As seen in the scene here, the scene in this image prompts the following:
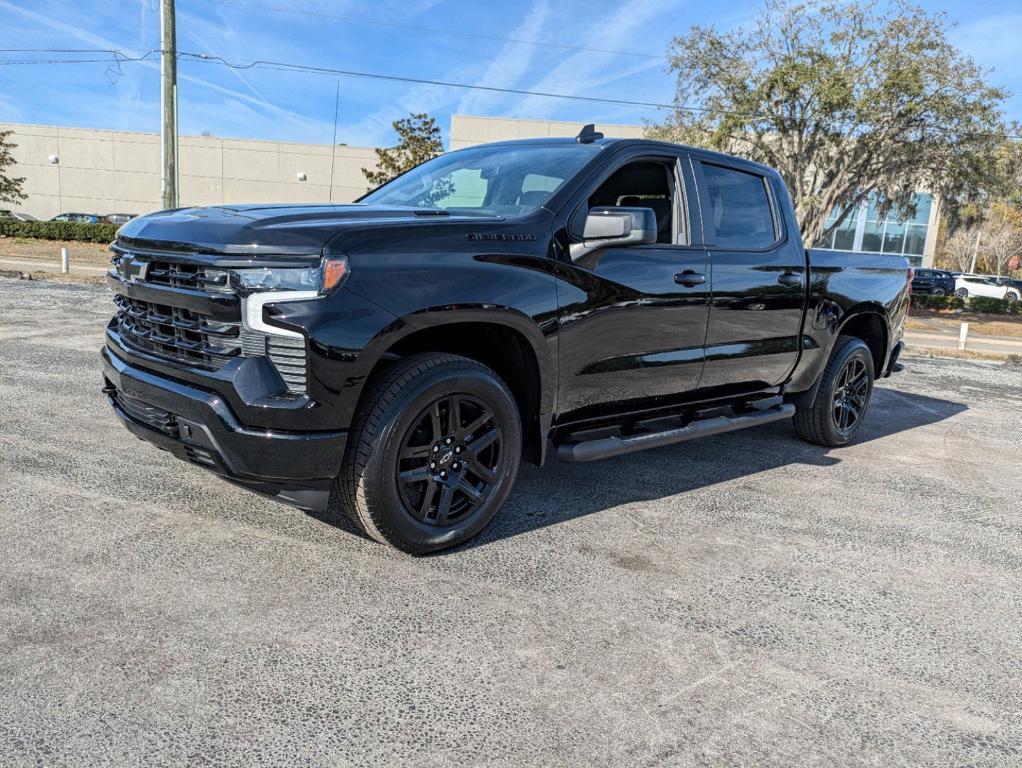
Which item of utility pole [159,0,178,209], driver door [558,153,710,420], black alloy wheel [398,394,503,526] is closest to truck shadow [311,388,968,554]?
black alloy wheel [398,394,503,526]

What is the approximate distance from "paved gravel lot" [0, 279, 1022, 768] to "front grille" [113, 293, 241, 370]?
33.0 inches

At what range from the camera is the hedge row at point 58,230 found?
120ft

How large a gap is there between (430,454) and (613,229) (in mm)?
1340

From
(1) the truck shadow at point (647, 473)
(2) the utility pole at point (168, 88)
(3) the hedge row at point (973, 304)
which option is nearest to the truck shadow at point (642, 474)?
(1) the truck shadow at point (647, 473)

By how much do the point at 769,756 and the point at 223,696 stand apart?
1623 mm

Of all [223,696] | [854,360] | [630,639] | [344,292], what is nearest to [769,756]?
[630,639]

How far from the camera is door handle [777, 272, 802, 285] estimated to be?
5202 mm

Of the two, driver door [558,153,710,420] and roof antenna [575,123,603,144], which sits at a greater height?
roof antenna [575,123,603,144]

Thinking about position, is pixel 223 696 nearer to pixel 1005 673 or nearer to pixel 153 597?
pixel 153 597

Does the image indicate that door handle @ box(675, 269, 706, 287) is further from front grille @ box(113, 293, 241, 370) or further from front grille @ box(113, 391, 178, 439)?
front grille @ box(113, 391, 178, 439)

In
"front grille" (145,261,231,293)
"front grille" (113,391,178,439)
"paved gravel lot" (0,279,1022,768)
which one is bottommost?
"paved gravel lot" (0,279,1022,768)

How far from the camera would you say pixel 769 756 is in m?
2.35

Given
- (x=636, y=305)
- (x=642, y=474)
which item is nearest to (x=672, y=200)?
(x=636, y=305)

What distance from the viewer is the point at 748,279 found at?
4.93 m
